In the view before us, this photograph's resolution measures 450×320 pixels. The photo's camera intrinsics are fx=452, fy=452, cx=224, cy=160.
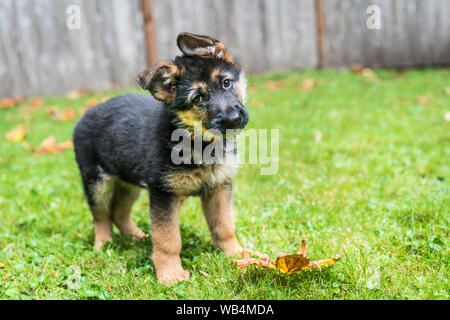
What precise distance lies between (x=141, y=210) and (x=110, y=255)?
118cm

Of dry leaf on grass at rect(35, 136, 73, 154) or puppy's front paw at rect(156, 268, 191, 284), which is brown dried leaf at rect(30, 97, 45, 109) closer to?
dry leaf on grass at rect(35, 136, 73, 154)

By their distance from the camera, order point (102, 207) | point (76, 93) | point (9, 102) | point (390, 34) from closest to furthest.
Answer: point (102, 207), point (9, 102), point (76, 93), point (390, 34)

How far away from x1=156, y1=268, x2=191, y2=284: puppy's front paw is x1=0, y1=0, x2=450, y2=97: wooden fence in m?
8.13

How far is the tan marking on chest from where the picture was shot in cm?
327

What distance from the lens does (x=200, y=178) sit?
336cm

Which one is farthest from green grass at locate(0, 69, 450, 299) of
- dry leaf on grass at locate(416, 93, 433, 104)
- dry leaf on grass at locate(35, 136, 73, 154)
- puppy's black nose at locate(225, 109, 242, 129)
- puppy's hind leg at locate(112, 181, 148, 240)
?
puppy's black nose at locate(225, 109, 242, 129)

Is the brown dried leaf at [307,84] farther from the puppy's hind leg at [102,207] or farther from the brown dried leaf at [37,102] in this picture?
the puppy's hind leg at [102,207]

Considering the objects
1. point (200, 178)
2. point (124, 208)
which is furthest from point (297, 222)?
point (124, 208)

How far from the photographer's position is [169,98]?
3311 millimetres

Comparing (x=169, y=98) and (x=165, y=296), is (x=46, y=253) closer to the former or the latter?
(x=165, y=296)

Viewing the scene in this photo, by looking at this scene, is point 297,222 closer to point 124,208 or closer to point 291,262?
point 291,262

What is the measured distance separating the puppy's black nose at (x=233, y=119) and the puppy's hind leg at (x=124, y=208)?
1497mm

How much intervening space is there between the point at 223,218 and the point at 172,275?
0.61 meters
